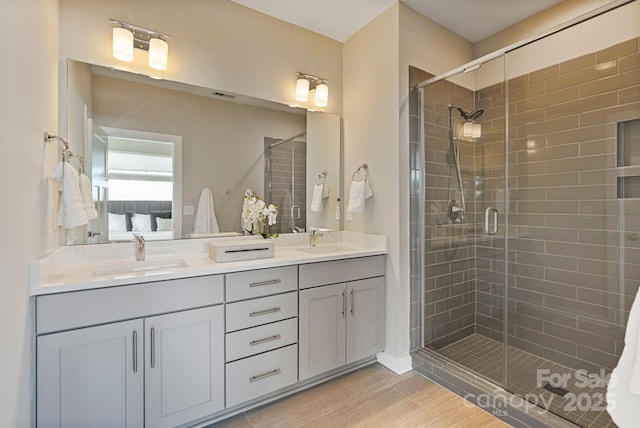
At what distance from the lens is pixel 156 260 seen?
1.95m

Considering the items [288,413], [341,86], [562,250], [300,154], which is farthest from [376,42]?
[288,413]

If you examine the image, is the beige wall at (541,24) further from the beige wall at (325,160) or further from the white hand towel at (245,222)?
the white hand towel at (245,222)

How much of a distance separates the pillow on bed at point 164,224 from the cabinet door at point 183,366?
2.32 feet

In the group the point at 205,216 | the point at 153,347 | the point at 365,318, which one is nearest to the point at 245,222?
the point at 205,216

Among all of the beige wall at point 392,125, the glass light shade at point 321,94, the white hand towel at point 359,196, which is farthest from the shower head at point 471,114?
the glass light shade at point 321,94

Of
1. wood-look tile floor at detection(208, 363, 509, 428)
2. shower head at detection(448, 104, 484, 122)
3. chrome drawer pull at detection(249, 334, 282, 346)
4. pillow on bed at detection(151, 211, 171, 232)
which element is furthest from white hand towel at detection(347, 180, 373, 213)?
pillow on bed at detection(151, 211, 171, 232)

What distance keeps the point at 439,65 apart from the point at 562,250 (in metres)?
1.76

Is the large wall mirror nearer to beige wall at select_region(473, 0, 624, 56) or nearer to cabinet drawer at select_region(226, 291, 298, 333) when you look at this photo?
cabinet drawer at select_region(226, 291, 298, 333)

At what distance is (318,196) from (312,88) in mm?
945

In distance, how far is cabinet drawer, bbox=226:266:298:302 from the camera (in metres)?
1.73

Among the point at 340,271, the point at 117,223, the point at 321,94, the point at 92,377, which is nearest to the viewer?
the point at 92,377

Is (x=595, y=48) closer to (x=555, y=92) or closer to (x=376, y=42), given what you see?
(x=555, y=92)

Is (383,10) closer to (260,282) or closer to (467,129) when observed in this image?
(467,129)

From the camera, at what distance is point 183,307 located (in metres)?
1.59
